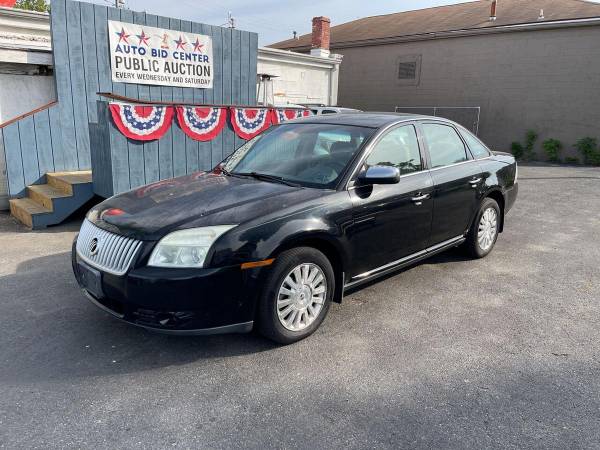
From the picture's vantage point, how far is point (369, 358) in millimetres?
3348

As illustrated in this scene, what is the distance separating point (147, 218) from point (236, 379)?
4.03 ft

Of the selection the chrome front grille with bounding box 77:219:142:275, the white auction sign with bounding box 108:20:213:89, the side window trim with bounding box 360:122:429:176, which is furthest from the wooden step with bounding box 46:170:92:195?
the side window trim with bounding box 360:122:429:176

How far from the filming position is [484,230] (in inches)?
213

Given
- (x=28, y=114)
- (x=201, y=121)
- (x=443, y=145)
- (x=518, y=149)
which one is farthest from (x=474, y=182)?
(x=518, y=149)

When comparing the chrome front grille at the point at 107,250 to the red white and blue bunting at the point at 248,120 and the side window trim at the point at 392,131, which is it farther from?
the red white and blue bunting at the point at 248,120

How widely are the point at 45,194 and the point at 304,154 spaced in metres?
4.61

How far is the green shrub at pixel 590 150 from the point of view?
49.3 ft

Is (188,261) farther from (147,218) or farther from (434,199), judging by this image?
(434,199)

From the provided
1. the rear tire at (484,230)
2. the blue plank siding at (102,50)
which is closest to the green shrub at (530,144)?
the rear tire at (484,230)

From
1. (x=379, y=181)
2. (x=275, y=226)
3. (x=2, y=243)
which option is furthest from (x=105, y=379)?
(x=2, y=243)

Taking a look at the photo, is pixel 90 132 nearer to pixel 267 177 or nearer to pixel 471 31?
pixel 267 177

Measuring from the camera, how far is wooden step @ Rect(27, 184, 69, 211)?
6.79 m

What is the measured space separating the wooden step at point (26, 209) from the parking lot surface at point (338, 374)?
2.02 m

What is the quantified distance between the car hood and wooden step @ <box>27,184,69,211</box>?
3470 mm
